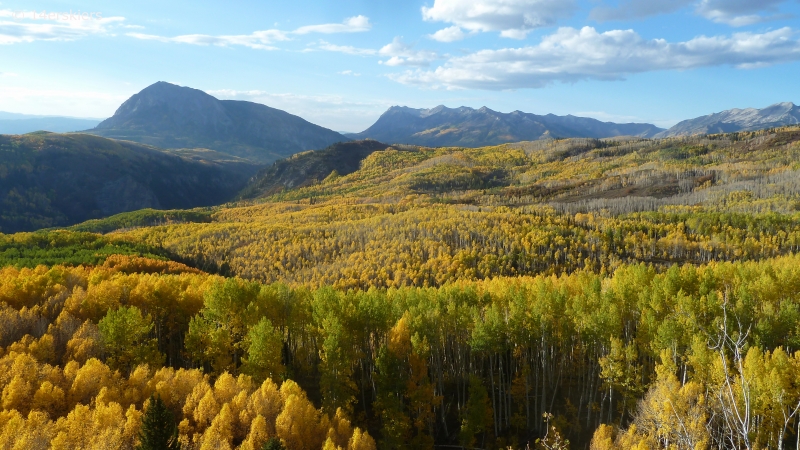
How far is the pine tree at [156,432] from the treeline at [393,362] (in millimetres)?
2581

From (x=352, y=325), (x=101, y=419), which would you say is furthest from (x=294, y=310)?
(x=101, y=419)

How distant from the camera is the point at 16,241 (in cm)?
14212

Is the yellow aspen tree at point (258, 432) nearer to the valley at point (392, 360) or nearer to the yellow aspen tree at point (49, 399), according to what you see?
the valley at point (392, 360)

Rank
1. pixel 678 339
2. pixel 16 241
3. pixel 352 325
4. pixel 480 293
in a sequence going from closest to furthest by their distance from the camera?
pixel 678 339 → pixel 352 325 → pixel 480 293 → pixel 16 241

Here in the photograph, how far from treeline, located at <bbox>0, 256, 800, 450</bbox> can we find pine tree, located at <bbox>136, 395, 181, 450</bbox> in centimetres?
258

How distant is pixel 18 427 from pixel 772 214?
203 metres

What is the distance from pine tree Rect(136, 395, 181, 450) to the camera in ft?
111

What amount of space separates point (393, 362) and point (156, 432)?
85.4ft

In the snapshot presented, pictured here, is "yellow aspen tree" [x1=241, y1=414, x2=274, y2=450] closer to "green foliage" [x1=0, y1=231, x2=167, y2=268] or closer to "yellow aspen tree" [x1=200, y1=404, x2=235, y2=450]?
"yellow aspen tree" [x1=200, y1=404, x2=235, y2=450]

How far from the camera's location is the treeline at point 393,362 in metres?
40.5

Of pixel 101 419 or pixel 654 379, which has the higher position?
pixel 101 419

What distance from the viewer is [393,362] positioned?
177 ft

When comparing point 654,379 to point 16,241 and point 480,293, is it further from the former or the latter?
point 16,241

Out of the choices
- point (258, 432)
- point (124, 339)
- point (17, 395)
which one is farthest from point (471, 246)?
point (17, 395)
